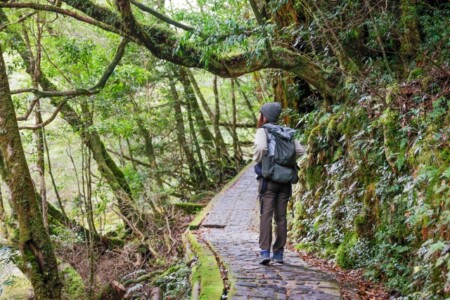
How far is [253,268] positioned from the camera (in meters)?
6.07

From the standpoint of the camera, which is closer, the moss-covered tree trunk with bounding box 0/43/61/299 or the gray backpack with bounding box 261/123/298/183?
the gray backpack with bounding box 261/123/298/183

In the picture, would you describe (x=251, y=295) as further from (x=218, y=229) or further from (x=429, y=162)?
(x=218, y=229)

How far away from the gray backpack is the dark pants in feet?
0.50

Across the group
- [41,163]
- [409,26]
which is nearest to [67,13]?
[41,163]

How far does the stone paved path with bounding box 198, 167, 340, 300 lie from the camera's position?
16.4ft

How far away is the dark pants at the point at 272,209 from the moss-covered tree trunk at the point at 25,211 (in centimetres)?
319

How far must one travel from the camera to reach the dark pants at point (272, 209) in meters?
6.00

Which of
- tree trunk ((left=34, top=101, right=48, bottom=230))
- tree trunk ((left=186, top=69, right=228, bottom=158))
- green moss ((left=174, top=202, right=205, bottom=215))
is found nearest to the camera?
tree trunk ((left=34, top=101, right=48, bottom=230))

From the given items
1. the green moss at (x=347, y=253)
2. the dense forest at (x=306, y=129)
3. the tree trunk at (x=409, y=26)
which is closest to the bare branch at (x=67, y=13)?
the dense forest at (x=306, y=129)

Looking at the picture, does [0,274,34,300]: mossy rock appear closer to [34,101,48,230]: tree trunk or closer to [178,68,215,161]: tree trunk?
[34,101,48,230]: tree trunk

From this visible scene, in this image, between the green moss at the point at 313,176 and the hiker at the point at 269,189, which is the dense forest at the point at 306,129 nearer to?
the green moss at the point at 313,176

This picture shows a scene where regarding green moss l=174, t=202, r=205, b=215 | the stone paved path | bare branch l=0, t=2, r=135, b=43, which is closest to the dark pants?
the stone paved path

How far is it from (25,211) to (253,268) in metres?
3.43

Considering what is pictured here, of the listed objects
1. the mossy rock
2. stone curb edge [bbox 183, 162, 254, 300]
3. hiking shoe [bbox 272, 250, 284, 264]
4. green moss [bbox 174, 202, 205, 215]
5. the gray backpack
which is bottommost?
the mossy rock
